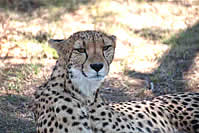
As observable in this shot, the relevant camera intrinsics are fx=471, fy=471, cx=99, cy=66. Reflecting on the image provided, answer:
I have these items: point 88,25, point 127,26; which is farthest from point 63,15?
point 127,26

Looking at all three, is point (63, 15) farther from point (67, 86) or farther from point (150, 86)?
point (67, 86)

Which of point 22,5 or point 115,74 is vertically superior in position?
point 22,5

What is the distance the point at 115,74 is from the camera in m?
6.11

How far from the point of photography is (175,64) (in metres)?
6.34

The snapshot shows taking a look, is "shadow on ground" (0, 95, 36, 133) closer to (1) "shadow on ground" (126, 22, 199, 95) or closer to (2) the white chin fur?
(2) the white chin fur

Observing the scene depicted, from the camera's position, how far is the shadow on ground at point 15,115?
4445 millimetres

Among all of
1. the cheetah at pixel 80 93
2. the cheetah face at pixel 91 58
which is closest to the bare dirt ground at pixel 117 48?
the cheetah at pixel 80 93

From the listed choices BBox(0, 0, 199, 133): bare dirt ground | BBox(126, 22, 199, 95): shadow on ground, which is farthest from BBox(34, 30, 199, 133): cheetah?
BBox(126, 22, 199, 95): shadow on ground

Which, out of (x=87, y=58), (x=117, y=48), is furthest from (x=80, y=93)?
(x=117, y=48)

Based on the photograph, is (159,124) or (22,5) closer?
(159,124)

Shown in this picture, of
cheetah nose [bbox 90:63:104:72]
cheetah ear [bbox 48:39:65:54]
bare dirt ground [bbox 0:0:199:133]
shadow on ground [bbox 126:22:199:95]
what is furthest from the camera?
shadow on ground [bbox 126:22:199:95]

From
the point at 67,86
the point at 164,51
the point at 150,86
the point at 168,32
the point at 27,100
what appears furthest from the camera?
the point at 168,32

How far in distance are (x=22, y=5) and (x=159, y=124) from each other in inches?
208

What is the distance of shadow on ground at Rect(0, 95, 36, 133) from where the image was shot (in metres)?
4.45
